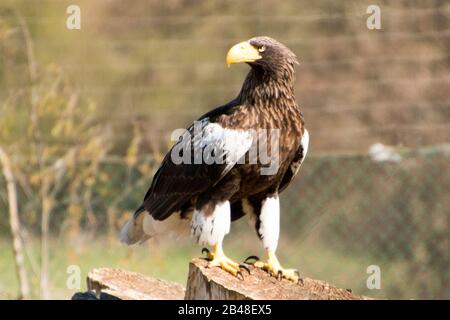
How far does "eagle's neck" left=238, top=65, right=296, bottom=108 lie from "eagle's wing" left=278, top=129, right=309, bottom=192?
7.5 inches

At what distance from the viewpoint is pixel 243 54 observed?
6047mm

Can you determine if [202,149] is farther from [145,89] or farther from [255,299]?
[145,89]

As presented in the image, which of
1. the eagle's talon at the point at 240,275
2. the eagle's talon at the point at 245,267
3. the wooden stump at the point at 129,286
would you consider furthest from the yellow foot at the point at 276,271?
the wooden stump at the point at 129,286

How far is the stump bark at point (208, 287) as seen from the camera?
18.3ft

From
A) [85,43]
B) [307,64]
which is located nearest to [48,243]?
[85,43]

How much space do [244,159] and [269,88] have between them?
39 cm

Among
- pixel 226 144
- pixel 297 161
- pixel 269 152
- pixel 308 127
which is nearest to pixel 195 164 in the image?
pixel 226 144

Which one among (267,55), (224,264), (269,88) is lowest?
(224,264)

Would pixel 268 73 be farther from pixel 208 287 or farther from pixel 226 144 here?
pixel 208 287

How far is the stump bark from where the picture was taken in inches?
220

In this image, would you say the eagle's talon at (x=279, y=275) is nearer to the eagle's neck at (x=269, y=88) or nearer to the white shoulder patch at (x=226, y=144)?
the white shoulder patch at (x=226, y=144)

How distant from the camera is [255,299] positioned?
17.7ft

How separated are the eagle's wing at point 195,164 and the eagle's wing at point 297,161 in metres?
0.31

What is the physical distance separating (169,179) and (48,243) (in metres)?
2.35
